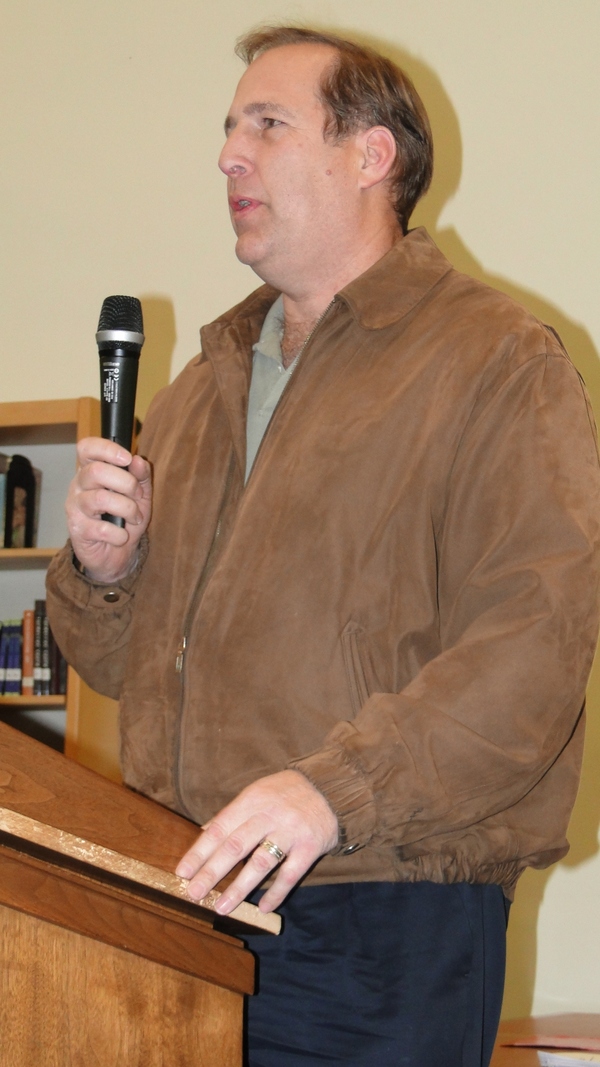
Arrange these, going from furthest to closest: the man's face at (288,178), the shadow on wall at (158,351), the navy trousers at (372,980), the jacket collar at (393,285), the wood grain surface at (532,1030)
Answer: the shadow on wall at (158,351) < the wood grain surface at (532,1030) < the man's face at (288,178) < the jacket collar at (393,285) < the navy trousers at (372,980)

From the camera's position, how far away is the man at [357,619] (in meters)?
1.07

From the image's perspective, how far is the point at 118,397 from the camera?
1.35 metres

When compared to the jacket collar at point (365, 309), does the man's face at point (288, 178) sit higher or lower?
higher

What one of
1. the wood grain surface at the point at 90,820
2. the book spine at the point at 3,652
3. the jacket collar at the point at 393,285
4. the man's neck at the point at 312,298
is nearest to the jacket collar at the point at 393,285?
the jacket collar at the point at 393,285

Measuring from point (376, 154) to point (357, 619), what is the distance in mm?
816

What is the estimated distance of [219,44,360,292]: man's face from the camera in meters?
1.61

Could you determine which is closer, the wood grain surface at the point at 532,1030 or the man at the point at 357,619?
the man at the point at 357,619

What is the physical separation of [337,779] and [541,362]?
23.0 inches

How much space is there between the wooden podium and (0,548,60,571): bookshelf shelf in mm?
2381

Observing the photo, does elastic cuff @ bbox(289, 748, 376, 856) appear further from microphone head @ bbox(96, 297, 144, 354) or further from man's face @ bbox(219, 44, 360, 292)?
man's face @ bbox(219, 44, 360, 292)

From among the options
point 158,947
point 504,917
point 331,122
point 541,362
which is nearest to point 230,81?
point 331,122

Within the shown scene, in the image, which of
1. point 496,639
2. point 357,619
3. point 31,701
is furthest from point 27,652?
point 496,639

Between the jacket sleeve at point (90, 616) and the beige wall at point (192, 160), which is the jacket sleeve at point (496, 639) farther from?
the beige wall at point (192, 160)

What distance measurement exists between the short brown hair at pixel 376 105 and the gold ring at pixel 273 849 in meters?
1.13
